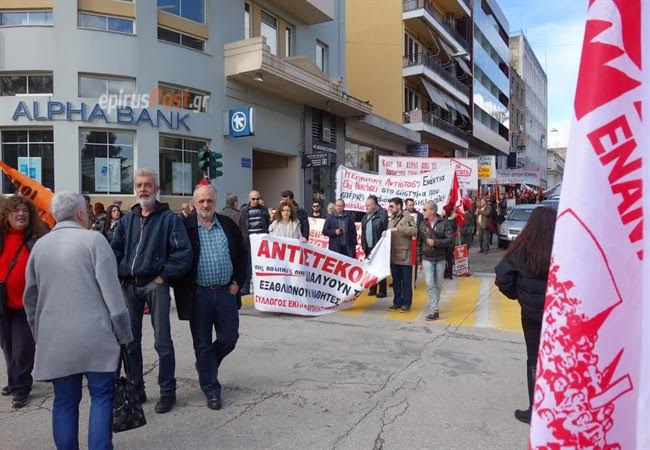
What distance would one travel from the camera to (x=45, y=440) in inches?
154

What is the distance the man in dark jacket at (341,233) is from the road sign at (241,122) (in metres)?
8.26

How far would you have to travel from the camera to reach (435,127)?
34.1 metres

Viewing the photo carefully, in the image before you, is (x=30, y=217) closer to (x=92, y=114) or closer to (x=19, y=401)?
(x=19, y=401)

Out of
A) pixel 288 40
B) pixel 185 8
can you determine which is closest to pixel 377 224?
pixel 185 8

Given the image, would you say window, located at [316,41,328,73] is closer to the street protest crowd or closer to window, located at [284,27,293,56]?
window, located at [284,27,293,56]

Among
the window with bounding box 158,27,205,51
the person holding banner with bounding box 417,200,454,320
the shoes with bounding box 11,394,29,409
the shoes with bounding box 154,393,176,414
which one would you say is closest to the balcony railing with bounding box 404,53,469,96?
the window with bounding box 158,27,205,51

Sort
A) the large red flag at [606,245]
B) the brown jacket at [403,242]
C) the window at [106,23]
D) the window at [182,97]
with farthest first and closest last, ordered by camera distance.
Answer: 1. the window at [182,97]
2. the window at [106,23]
3. the brown jacket at [403,242]
4. the large red flag at [606,245]

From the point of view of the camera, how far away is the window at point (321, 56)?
976 inches

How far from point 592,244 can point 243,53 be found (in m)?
18.0

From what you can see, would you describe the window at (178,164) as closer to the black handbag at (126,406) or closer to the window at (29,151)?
the window at (29,151)

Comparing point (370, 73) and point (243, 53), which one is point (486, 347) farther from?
point (370, 73)

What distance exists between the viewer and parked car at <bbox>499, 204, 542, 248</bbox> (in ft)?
62.8

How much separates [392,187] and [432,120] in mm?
22590

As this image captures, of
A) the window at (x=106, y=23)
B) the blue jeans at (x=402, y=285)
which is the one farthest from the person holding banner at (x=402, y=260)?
the window at (x=106, y=23)
